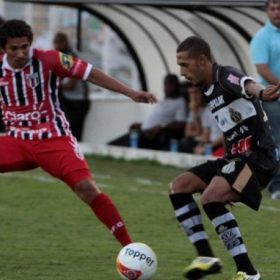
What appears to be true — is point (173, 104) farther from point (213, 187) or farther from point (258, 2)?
point (213, 187)

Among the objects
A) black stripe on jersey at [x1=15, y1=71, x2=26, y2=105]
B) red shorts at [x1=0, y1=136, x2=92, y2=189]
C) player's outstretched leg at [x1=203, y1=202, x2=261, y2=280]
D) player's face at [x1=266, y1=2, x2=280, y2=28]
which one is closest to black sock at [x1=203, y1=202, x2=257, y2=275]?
player's outstretched leg at [x1=203, y1=202, x2=261, y2=280]

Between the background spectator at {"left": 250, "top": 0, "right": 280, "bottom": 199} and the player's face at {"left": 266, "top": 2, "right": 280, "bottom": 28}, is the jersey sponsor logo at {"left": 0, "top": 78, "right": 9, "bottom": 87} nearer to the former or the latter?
the background spectator at {"left": 250, "top": 0, "right": 280, "bottom": 199}

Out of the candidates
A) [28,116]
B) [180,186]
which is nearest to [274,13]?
[28,116]

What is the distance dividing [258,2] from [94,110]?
4.77m

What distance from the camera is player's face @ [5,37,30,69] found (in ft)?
28.9

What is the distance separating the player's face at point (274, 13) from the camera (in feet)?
39.7

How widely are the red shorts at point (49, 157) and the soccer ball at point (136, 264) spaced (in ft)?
3.08

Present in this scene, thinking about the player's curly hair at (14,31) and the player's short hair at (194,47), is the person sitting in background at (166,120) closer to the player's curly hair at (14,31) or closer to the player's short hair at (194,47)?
the player's curly hair at (14,31)

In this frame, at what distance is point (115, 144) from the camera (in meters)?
17.9

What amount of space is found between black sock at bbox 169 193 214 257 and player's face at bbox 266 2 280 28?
453cm

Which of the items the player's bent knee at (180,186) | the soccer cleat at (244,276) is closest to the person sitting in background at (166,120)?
the player's bent knee at (180,186)

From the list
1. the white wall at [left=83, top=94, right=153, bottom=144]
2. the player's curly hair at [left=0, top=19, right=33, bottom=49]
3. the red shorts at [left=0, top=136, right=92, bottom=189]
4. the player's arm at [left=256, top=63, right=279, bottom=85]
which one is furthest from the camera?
the white wall at [left=83, top=94, right=153, bottom=144]

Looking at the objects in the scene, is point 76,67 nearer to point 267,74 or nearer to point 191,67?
point 191,67

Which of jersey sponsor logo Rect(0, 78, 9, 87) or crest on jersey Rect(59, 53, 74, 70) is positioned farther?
jersey sponsor logo Rect(0, 78, 9, 87)
